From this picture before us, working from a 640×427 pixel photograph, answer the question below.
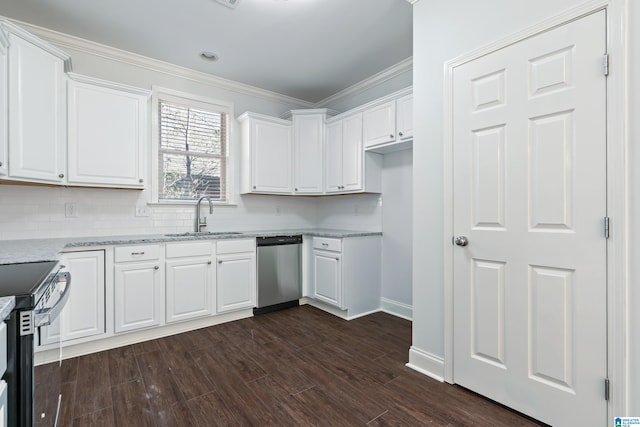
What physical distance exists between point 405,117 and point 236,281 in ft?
7.92

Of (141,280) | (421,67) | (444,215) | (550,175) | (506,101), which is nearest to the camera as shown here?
(550,175)

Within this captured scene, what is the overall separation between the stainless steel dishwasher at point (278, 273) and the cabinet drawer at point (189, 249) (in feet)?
1.80

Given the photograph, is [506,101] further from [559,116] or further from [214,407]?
[214,407]

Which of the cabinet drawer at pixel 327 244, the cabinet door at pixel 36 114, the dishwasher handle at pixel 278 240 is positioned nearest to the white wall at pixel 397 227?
the cabinet drawer at pixel 327 244

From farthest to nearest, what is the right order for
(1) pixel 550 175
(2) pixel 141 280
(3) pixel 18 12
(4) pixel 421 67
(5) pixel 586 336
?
(2) pixel 141 280 → (3) pixel 18 12 → (4) pixel 421 67 → (1) pixel 550 175 → (5) pixel 586 336

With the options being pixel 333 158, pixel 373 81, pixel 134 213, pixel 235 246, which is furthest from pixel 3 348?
pixel 373 81

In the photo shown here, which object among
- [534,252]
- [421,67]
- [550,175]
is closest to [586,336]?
[534,252]

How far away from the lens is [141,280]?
2721 millimetres

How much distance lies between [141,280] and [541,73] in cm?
327

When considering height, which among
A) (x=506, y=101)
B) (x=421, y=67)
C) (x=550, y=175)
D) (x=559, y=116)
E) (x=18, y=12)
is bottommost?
(x=550, y=175)

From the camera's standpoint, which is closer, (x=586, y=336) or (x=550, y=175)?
(x=586, y=336)

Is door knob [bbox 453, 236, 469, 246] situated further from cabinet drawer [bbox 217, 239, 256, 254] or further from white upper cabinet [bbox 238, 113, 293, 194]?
white upper cabinet [bbox 238, 113, 293, 194]

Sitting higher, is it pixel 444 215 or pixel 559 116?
pixel 559 116

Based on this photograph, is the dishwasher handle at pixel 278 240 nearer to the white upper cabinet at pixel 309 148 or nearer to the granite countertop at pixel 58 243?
the granite countertop at pixel 58 243
